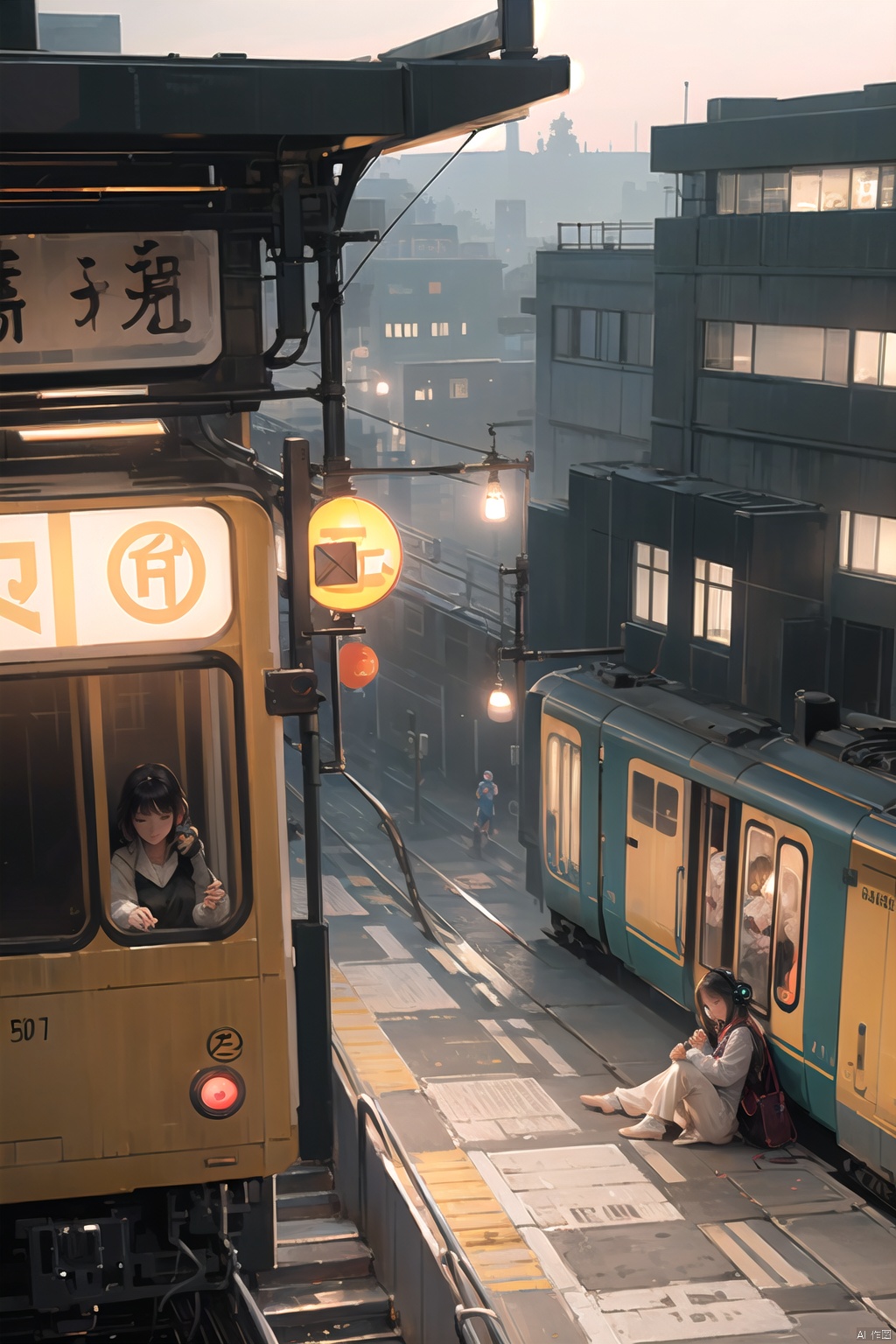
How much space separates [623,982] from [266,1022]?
12.5m

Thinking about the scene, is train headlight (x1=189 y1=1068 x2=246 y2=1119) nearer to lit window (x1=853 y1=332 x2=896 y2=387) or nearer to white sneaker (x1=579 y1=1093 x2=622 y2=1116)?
white sneaker (x1=579 y1=1093 x2=622 y2=1116)

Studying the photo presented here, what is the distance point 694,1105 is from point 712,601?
41.5ft

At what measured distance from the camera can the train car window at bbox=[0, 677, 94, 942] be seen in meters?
5.63

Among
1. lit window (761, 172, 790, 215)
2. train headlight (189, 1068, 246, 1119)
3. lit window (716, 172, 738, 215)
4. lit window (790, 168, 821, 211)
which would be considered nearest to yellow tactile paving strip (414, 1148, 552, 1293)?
train headlight (189, 1068, 246, 1119)

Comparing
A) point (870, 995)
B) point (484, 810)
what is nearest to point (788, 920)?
point (870, 995)

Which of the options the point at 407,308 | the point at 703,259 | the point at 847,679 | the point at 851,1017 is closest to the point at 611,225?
the point at 703,259

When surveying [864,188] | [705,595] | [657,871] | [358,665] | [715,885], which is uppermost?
[864,188]

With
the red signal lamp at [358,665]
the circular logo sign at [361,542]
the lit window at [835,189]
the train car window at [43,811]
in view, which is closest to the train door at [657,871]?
the red signal lamp at [358,665]

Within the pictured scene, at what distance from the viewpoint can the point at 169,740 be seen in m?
5.82

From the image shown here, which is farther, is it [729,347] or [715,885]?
[729,347]

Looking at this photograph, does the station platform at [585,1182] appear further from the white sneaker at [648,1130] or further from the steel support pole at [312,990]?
the steel support pole at [312,990]

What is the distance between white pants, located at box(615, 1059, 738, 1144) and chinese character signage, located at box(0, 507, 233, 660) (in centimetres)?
826

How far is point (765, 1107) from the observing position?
12.9 m

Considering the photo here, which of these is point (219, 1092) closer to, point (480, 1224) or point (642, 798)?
point (480, 1224)
